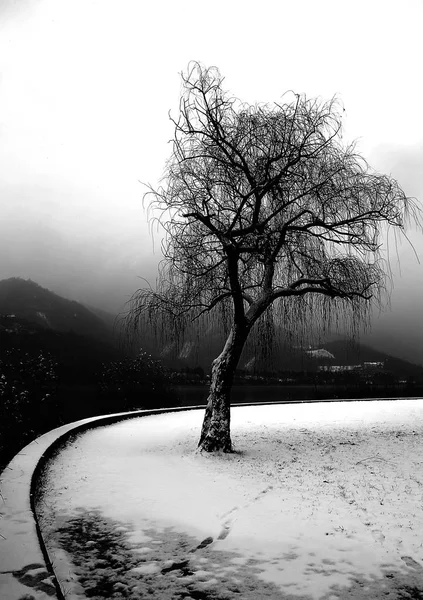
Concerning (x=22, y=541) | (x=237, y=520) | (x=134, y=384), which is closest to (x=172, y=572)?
(x=22, y=541)

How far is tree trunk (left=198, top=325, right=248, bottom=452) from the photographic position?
877cm

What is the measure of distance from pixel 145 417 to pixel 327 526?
1154cm

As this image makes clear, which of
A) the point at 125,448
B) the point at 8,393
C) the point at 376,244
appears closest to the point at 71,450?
the point at 125,448

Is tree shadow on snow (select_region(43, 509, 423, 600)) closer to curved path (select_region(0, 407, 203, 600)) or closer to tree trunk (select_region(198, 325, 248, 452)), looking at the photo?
curved path (select_region(0, 407, 203, 600))

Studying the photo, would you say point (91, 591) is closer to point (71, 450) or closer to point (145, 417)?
point (71, 450)

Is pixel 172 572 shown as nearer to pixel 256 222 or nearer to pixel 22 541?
pixel 22 541

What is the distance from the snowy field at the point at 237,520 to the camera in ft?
11.7

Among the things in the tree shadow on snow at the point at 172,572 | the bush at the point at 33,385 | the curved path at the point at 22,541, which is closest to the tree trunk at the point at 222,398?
the curved path at the point at 22,541

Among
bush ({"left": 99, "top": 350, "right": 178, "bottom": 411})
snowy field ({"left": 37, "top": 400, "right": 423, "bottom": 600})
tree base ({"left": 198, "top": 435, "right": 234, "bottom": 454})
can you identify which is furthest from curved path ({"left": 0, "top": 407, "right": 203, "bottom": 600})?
bush ({"left": 99, "top": 350, "right": 178, "bottom": 411})

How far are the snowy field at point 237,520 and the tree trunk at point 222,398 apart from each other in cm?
36

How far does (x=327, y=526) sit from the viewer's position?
4836 millimetres

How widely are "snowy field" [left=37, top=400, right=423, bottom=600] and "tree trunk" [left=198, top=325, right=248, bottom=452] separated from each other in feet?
1.17

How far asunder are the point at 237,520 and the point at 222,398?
3.97 metres

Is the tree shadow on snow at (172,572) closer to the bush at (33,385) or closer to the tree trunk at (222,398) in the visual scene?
the tree trunk at (222,398)
